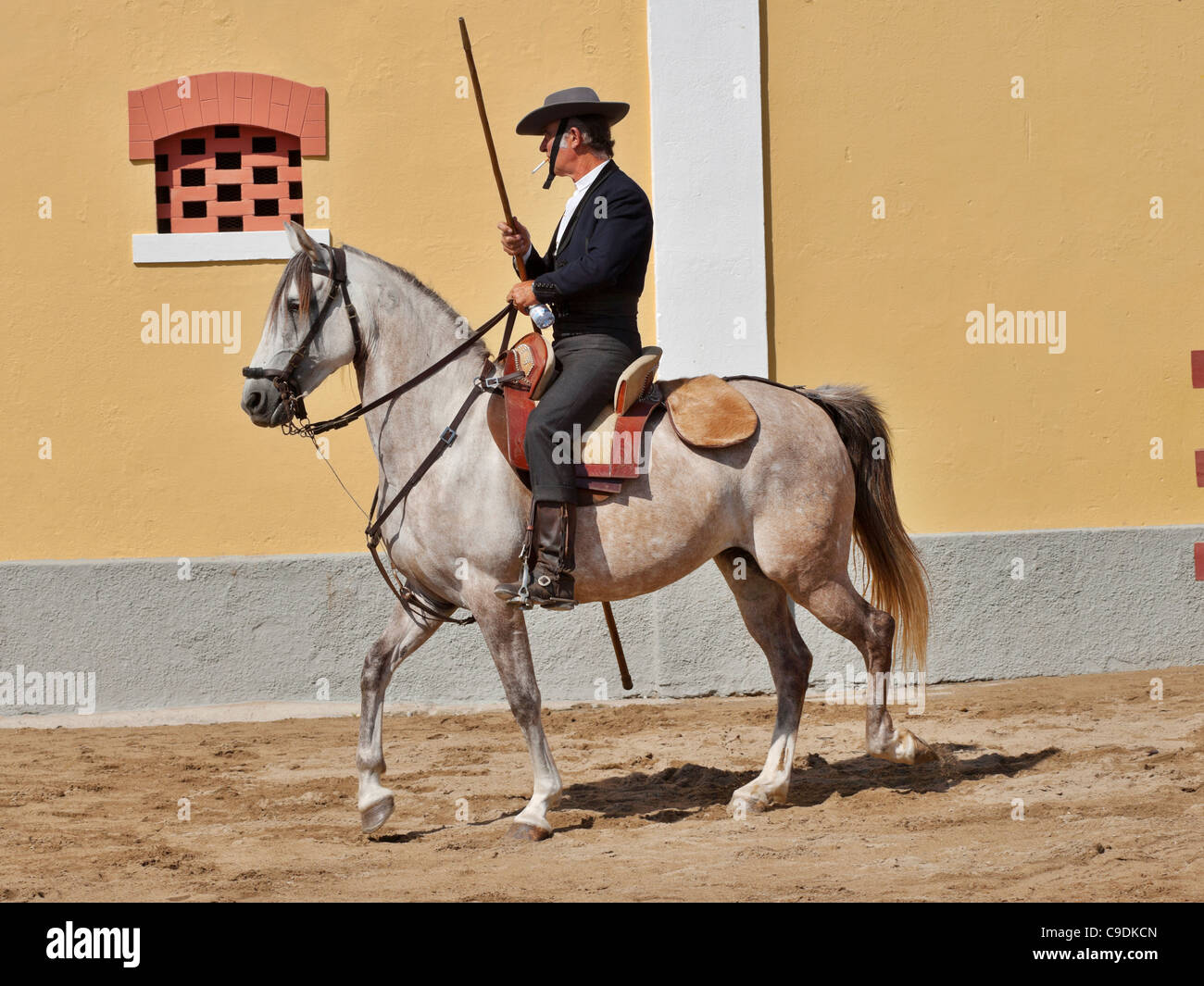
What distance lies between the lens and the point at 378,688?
18.4ft

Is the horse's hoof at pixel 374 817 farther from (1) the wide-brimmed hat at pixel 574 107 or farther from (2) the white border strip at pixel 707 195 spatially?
(2) the white border strip at pixel 707 195

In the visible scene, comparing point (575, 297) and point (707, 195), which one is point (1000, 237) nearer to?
point (707, 195)

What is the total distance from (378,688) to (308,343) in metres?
1.45

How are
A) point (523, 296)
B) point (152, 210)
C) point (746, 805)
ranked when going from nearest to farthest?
point (523, 296), point (746, 805), point (152, 210)

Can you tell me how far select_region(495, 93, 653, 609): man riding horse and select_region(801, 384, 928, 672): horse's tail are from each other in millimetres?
1116

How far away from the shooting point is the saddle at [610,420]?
17.8 ft

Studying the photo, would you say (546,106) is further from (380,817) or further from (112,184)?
(112,184)

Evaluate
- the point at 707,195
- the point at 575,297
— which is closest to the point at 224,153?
the point at 707,195

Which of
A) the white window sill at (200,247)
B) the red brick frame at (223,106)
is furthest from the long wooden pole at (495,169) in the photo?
the white window sill at (200,247)

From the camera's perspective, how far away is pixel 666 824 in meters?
5.54

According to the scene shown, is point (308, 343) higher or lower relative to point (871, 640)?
higher

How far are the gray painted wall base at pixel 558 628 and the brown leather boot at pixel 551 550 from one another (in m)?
2.95

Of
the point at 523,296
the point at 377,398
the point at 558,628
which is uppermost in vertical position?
the point at 523,296
